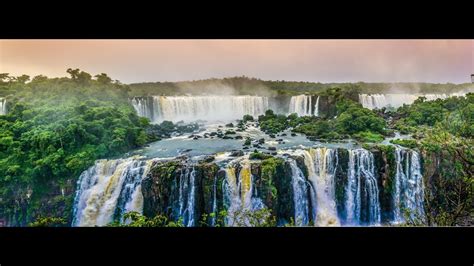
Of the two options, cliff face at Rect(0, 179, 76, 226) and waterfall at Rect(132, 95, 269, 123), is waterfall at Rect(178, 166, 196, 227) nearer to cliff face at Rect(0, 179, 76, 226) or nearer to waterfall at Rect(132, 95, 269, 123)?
waterfall at Rect(132, 95, 269, 123)

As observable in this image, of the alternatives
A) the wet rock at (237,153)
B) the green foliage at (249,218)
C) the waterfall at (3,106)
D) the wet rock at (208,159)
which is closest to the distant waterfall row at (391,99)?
the wet rock at (237,153)

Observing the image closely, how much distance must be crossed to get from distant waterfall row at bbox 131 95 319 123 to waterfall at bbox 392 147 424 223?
1591mm

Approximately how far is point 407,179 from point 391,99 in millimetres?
1353

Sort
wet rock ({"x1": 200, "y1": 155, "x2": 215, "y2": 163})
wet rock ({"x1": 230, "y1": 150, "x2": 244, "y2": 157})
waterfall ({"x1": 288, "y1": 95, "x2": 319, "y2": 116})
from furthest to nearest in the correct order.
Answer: waterfall ({"x1": 288, "y1": 95, "x2": 319, "y2": 116})
wet rock ({"x1": 230, "y1": 150, "x2": 244, "y2": 157})
wet rock ({"x1": 200, "y1": 155, "x2": 215, "y2": 163})

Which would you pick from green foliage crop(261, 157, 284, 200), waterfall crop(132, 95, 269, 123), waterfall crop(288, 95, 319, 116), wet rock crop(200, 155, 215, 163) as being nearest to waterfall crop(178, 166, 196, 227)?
wet rock crop(200, 155, 215, 163)

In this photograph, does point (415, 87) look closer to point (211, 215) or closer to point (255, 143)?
point (255, 143)

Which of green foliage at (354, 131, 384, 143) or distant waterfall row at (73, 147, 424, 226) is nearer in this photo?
distant waterfall row at (73, 147, 424, 226)

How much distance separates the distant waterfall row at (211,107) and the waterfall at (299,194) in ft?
4.09

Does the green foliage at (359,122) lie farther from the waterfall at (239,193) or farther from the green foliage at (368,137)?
the waterfall at (239,193)

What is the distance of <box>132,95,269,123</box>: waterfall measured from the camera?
6004 millimetres

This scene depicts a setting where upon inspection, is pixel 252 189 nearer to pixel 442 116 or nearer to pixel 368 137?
pixel 368 137

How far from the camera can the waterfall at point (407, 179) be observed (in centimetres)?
548

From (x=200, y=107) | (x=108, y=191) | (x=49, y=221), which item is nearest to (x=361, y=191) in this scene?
(x=200, y=107)
